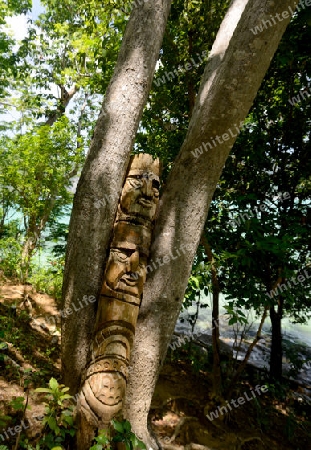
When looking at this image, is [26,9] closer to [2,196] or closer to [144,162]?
[2,196]

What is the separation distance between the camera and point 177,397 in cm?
393

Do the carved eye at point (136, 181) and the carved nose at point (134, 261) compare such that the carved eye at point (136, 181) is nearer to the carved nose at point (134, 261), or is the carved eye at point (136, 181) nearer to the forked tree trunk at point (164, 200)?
the forked tree trunk at point (164, 200)

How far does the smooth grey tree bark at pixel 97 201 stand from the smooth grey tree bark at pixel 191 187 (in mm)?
400

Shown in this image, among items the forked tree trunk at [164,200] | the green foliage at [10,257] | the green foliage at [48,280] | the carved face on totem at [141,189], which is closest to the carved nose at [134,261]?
the forked tree trunk at [164,200]

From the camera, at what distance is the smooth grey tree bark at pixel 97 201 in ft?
7.08

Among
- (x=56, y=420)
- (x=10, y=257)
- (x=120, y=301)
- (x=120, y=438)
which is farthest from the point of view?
(x=10, y=257)

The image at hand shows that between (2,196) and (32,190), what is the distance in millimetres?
986

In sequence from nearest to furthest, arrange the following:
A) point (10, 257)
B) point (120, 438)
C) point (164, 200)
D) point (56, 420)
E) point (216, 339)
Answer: point (120, 438), point (56, 420), point (164, 200), point (216, 339), point (10, 257)

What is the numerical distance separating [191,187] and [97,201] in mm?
715

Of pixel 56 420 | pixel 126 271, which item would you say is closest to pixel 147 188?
pixel 126 271

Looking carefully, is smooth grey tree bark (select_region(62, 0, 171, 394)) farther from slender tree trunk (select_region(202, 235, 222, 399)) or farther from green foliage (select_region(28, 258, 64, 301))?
green foliage (select_region(28, 258, 64, 301))

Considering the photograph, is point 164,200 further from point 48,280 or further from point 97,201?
point 48,280

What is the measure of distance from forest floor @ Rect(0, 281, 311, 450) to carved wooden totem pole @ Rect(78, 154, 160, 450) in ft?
2.28

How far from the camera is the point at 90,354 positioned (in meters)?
2.13
